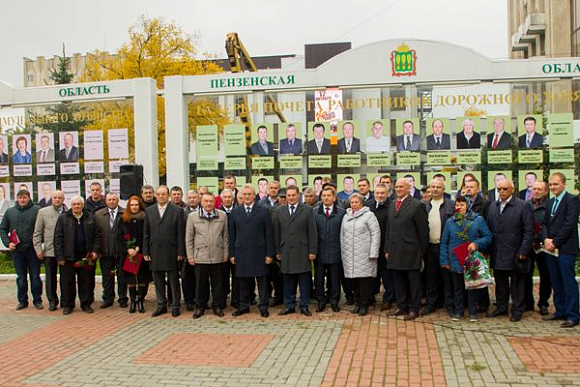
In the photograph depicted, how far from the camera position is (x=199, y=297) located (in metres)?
8.34

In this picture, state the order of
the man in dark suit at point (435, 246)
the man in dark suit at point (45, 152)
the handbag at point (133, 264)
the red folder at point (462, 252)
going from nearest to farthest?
1. the red folder at point (462, 252)
2. the man in dark suit at point (435, 246)
3. the handbag at point (133, 264)
4. the man in dark suit at point (45, 152)

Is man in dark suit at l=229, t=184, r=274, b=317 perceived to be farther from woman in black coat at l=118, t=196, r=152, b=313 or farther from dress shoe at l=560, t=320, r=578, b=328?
dress shoe at l=560, t=320, r=578, b=328

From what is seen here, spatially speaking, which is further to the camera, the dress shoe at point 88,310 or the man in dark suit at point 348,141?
the man in dark suit at point 348,141

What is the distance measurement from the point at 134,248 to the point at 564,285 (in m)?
6.04

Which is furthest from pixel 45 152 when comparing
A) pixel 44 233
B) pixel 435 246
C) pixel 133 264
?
pixel 435 246

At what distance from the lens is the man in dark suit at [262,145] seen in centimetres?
1141

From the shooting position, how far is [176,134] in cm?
1173

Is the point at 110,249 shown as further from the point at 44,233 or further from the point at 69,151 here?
the point at 69,151

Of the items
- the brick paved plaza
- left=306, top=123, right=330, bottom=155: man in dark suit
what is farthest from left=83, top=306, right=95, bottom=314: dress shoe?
left=306, top=123, right=330, bottom=155: man in dark suit

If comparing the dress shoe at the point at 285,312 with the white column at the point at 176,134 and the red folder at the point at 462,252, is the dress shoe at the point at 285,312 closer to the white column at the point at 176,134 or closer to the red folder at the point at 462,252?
the red folder at the point at 462,252

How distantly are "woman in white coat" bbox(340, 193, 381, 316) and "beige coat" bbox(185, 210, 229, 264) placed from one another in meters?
1.78

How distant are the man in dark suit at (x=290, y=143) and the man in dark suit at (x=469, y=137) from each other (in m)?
3.05

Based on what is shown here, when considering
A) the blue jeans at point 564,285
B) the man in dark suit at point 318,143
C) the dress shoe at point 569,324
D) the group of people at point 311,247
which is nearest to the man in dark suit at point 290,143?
the man in dark suit at point 318,143

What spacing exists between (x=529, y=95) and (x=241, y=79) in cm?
555
